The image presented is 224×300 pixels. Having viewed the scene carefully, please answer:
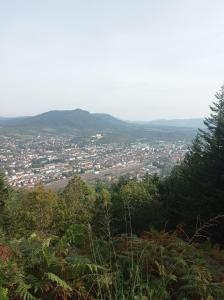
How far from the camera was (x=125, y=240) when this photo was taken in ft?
17.0

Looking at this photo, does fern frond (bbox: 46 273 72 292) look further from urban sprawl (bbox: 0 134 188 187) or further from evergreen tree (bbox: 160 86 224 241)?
urban sprawl (bbox: 0 134 188 187)

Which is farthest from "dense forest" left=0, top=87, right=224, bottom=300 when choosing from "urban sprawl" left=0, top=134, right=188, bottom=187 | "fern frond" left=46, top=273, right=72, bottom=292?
"urban sprawl" left=0, top=134, right=188, bottom=187

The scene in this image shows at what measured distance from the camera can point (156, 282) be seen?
4004 millimetres

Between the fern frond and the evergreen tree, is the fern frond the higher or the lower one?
the higher one

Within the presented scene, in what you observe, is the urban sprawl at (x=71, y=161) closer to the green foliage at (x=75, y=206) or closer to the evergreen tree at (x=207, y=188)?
the green foliage at (x=75, y=206)

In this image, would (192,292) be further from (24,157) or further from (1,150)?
(1,150)

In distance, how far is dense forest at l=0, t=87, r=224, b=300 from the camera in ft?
12.9

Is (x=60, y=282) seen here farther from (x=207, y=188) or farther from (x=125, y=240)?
(x=207, y=188)

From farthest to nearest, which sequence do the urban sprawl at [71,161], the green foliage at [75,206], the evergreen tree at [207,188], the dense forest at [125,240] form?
the urban sprawl at [71,161], the green foliage at [75,206], the evergreen tree at [207,188], the dense forest at [125,240]

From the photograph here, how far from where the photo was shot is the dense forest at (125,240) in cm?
393

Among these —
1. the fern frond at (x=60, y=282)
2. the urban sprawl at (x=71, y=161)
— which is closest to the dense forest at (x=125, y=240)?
the fern frond at (x=60, y=282)

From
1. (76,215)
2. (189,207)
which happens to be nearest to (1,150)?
(76,215)

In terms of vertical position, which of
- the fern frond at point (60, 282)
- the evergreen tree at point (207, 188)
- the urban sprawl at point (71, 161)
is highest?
the fern frond at point (60, 282)

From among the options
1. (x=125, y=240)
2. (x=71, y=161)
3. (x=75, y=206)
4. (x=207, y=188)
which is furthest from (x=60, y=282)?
(x=71, y=161)
